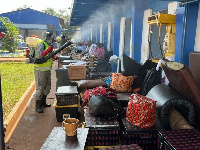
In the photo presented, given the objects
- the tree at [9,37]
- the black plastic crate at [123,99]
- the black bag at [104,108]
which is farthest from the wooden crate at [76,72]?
the tree at [9,37]

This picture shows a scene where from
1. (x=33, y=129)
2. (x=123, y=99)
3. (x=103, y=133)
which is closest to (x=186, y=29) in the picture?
(x=123, y=99)

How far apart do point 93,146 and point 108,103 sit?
77cm

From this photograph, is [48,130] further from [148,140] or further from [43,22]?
[43,22]

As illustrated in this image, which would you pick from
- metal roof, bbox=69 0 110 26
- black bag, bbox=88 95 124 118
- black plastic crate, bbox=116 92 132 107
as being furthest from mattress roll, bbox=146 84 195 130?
metal roof, bbox=69 0 110 26

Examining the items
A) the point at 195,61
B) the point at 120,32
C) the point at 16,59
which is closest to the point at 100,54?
the point at 120,32

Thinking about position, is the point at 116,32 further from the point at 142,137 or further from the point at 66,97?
the point at 142,137

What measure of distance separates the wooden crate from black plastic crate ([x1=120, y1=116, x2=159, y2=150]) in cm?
440

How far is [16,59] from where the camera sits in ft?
59.5

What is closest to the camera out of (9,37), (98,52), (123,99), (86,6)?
(123,99)

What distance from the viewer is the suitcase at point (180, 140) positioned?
2675 millimetres

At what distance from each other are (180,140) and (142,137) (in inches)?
26.7

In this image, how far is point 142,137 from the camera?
3.37 metres

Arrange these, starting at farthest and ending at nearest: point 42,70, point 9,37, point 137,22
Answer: point 9,37
point 137,22
point 42,70

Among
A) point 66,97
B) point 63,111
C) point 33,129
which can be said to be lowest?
point 33,129
